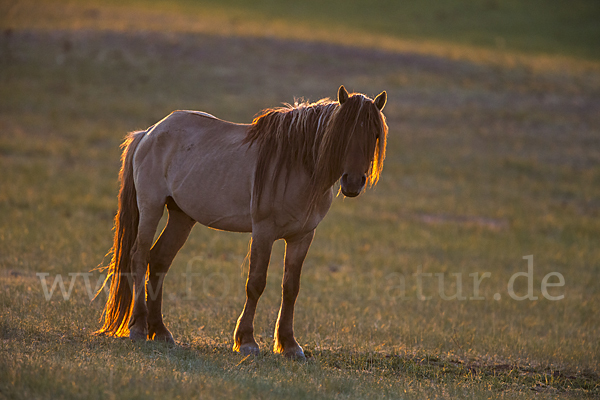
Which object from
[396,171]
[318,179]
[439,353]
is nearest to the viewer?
[318,179]

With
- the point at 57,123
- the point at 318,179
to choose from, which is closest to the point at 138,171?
the point at 318,179

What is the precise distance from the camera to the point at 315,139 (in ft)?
18.1

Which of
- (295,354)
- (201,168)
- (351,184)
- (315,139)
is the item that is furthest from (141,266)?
(351,184)

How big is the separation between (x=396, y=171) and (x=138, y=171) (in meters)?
15.0

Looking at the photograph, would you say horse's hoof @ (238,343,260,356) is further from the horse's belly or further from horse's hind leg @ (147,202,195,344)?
the horse's belly

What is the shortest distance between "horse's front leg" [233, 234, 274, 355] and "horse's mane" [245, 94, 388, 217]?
0.45 meters

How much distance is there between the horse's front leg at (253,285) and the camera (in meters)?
5.58

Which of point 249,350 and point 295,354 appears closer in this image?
point 249,350

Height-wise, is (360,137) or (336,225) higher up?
(360,137)

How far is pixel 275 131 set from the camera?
577cm

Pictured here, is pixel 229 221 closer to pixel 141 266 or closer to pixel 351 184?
pixel 141 266

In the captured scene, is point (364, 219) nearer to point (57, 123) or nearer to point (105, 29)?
point (57, 123)

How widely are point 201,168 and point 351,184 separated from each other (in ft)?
5.61

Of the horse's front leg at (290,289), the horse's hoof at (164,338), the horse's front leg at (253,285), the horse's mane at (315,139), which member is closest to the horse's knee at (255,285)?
the horse's front leg at (253,285)
